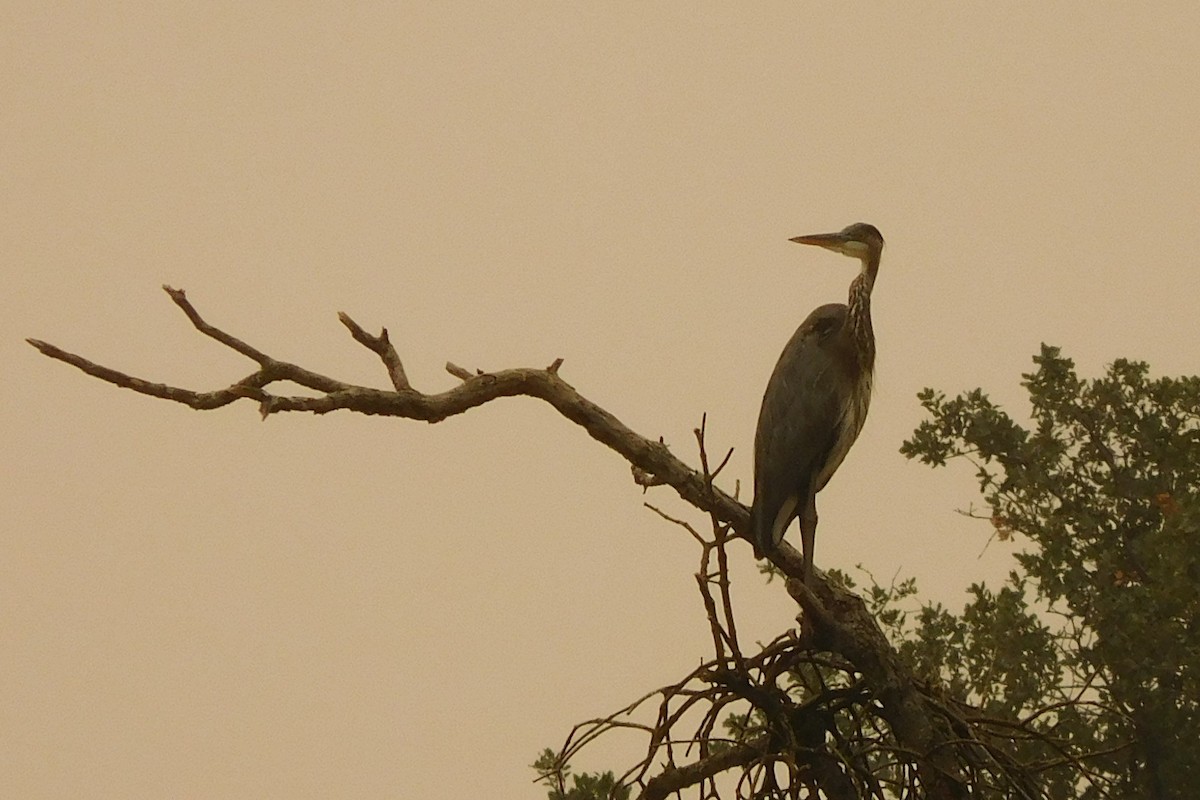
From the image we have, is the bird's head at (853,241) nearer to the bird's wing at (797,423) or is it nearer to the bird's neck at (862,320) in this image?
the bird's neck at (862,320)

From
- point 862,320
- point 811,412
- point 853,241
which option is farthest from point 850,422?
point 853,241

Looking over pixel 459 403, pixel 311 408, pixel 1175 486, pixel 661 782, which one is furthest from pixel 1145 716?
pixel 311 408

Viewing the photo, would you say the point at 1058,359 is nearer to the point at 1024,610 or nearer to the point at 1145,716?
the point at 1024,610

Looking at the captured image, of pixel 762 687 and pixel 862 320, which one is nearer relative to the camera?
pixel 762 687

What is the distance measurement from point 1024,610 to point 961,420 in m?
0.75

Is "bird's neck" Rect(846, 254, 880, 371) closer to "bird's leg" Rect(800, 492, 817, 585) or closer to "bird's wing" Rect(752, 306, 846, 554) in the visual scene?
"bird's wing" Rect(752, 306, 846, 554)

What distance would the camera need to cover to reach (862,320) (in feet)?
12.6

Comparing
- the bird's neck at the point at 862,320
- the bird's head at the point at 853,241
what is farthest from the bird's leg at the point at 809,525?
the bird's head at the point at 853,241

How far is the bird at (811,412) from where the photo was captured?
3.47m

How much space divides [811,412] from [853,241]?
0.74m

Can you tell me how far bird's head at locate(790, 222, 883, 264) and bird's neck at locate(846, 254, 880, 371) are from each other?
0.10 meters

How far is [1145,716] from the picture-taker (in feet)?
14.8

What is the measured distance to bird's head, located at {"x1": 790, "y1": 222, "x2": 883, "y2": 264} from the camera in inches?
162

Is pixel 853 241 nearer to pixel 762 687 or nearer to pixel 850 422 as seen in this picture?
pixel 850 422
